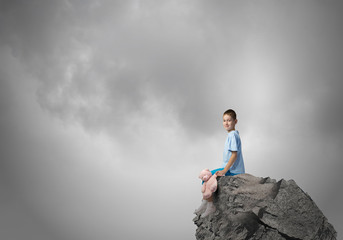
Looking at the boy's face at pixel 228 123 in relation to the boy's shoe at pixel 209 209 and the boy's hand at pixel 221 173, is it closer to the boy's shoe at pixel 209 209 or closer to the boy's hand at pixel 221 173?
the boy's hand at pixel 221 173

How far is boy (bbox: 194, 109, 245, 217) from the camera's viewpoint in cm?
830

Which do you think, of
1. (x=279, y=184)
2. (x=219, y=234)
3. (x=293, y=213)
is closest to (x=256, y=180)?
(x=279, y=184)

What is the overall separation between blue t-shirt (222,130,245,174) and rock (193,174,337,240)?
0.29m

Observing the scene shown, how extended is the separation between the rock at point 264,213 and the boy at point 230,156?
20 centimetres

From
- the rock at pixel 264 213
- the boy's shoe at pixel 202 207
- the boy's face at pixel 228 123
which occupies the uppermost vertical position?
the boy's face at pixel 228 123

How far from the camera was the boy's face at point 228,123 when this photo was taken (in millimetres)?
8797

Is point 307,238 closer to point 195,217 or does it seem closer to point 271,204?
point 271,204

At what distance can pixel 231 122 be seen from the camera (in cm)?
880

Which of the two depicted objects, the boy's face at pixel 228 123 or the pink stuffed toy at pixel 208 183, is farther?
the boy's face at pixel 228 123

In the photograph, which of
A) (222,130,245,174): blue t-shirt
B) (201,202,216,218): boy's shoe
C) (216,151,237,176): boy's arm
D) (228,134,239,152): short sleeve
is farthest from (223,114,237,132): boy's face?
(201,202,216,218): boy's shoe

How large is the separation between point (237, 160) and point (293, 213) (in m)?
1.99

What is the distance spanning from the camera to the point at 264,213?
7684 millimetres

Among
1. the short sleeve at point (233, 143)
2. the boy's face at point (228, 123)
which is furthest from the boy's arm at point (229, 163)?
the boy's face at point (228, 123)

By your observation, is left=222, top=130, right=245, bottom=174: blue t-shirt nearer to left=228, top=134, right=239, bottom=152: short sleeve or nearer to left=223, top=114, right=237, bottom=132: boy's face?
left=228, top=134, right=239, bottom=152: short sleeve
